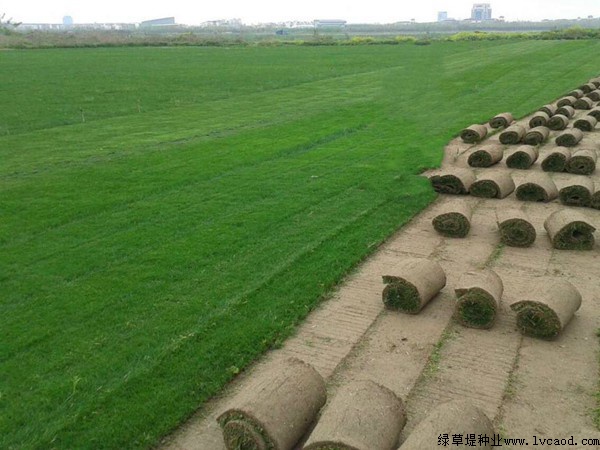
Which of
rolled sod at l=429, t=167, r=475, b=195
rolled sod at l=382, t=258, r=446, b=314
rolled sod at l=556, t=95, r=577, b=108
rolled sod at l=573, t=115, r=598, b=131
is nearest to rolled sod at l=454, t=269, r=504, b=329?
rolled sod at l=382, t=258, r=446, b=314

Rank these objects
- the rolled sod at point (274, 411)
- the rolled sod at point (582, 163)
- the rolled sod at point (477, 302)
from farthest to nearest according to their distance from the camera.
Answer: the rolled sod at point (582, 163), the rolled sod at point (477, 302), the rolled sod at point (274, 411)

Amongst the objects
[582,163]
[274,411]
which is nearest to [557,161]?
[582,163]

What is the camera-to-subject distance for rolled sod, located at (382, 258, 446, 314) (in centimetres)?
1131

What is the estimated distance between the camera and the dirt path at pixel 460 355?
8.65 meters

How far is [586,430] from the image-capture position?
8.14 m

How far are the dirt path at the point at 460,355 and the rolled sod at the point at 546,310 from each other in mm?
190

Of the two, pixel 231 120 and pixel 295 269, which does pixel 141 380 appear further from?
pixel 231 120

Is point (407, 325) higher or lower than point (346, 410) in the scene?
lower

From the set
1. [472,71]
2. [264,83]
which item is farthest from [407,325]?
[472,71]

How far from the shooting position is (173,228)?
15.7 metres

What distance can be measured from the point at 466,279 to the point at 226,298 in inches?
178

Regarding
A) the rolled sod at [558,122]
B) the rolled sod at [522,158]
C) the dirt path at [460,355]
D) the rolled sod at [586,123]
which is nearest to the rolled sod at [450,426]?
the dirt path at [460,355]

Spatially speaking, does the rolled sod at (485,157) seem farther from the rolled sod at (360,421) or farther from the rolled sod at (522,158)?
the rolled sod at (360,421)

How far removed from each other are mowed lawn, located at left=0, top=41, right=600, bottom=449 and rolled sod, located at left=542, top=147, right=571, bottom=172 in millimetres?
3649
